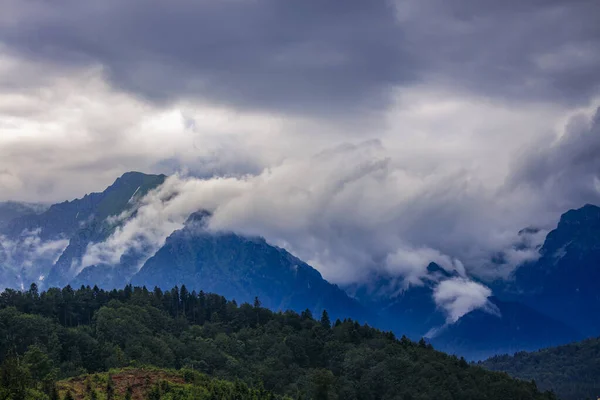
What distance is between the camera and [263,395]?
558 ft

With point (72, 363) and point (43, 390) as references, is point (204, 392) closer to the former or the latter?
point (43, 390)

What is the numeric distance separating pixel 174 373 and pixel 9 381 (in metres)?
43.2

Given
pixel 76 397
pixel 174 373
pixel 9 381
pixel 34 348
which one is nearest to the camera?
pixel 9 381

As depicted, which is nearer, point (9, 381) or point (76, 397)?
point (9, 381)

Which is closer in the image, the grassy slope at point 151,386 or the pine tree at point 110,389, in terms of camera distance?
the pine tree at point 110,389

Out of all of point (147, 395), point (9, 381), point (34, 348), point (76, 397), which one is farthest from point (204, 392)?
point (34, 348)

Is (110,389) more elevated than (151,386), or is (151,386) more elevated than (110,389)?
(151,386)

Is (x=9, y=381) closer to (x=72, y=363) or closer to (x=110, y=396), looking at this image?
(x=110, y=396)

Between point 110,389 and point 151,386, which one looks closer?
point 110,389

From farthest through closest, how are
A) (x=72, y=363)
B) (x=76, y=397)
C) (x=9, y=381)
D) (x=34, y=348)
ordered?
(x=72, y=363) < (x=34, y=348) < (x=76, y=397) < (x=9, y=381)

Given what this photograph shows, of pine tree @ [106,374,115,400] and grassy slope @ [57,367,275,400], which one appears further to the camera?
grassy slope @ [57,367,275,400]

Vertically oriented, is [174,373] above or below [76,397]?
above

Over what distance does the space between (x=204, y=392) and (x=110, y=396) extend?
20438mm

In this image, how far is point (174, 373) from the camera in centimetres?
16662
